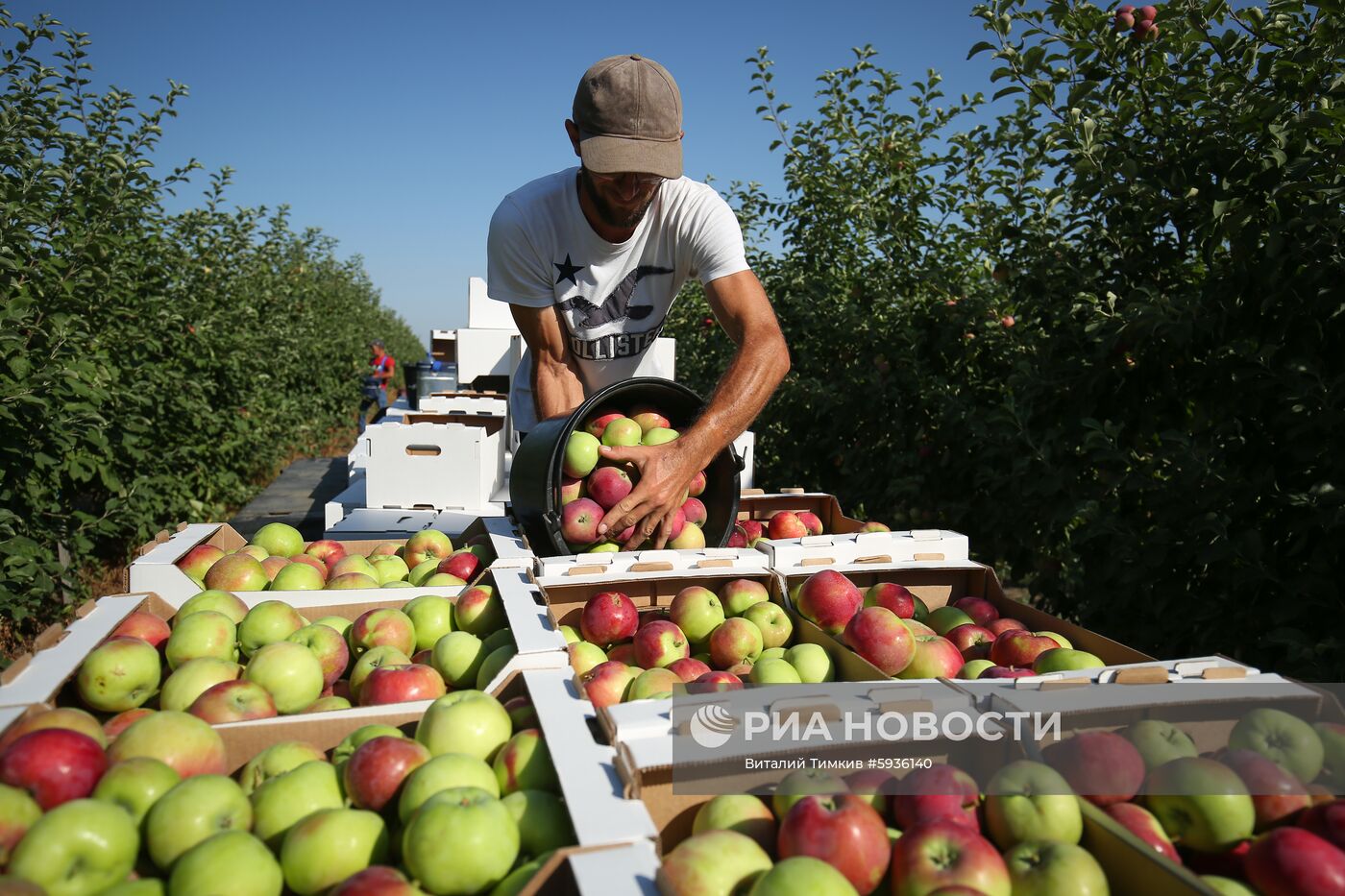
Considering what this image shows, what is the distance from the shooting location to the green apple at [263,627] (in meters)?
1.91

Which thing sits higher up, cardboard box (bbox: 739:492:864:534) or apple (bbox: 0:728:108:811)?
cardboard box (bbox: 739:492:864:534)

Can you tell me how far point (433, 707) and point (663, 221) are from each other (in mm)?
2032

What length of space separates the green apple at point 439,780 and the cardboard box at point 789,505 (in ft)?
6.58

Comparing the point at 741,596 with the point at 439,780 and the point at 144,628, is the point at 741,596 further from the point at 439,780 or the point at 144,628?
the point at 144,628

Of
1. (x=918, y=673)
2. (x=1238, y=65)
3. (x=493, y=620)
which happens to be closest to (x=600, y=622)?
(x=493, y=620)

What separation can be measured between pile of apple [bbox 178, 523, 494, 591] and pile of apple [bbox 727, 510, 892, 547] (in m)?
0.87

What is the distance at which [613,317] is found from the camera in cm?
322

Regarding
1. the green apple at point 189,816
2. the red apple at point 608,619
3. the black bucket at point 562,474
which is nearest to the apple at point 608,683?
the red apple at point 608,619

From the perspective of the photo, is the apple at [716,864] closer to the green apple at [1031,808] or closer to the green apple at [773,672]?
the green apple at [1031,808]

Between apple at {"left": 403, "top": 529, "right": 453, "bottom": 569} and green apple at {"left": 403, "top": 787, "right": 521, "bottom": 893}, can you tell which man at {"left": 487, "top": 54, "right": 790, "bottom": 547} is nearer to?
apple at {"left": 403, "top": 529, "right": 453, "bottom": 569}

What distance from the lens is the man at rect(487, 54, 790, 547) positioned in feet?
7.93

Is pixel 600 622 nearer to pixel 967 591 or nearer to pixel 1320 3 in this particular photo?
pixel 967 591

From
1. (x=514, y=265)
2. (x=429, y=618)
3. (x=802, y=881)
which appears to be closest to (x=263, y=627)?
(x=429, y=618)

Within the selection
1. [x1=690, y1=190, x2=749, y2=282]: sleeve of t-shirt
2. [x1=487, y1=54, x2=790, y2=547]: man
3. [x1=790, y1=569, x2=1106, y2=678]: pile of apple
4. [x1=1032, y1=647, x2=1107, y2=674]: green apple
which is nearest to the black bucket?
[x1=487, y1=54, x2=790, y2=547]: man
